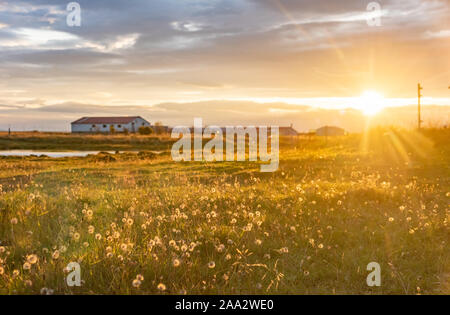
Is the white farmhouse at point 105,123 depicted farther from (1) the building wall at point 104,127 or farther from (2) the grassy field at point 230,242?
(2) the grassy field at point 230,242

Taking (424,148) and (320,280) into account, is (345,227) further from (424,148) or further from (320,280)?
(424,148)

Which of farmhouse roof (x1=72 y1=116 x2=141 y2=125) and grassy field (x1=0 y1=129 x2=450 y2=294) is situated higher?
farmhouse roof (x1=72 y1=116 x2=141 y2=125)
